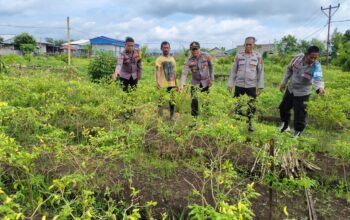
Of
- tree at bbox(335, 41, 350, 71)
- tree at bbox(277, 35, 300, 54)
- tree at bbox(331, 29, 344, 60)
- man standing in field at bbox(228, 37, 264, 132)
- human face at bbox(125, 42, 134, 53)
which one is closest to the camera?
man standing in field at bbox(228, 37, 264, 132)

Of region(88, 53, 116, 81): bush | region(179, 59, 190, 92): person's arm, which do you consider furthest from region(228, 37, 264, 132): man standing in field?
region(88, 53, 116, 81): bush

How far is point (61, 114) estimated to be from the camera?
5.23m

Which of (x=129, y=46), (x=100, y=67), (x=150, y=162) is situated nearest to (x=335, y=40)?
(x=100, y=67)

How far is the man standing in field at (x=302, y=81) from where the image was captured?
4.66 m

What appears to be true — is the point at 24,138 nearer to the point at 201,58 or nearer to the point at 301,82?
the point at 201,58

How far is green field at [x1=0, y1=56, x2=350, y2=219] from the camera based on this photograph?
2.87m

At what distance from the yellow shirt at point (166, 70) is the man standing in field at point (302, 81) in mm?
1934

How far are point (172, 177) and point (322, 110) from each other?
Answer: 7.57ft

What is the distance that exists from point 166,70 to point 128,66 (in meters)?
0.71

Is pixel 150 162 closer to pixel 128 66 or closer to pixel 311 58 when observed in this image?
pixel 128 66

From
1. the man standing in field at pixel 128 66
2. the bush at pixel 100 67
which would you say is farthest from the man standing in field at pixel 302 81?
the bush at pixel 100 67

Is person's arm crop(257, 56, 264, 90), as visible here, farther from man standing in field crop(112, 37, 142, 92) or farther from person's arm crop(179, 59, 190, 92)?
man standing in field crop(112, 37, 142, 92)

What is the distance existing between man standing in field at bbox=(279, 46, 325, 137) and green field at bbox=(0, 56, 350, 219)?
1.07 ft

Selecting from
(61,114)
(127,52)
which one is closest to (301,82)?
(127,52)
